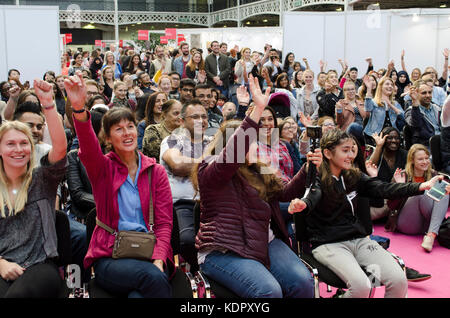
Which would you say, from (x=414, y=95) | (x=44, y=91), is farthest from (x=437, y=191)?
(x=414, y=95)

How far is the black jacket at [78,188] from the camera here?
3451mm

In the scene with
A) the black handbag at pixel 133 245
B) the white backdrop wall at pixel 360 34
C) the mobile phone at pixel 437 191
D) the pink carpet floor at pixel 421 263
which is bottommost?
the pink carpet floor at pixel 421 263

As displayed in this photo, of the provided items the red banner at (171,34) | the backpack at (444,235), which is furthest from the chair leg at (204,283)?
the red banner at (171,34)

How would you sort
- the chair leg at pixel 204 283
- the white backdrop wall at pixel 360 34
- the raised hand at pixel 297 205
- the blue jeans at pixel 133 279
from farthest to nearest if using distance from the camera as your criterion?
the white backdrop wall at pixel 360 34, the raised hand at pixel 297 205, the chair leg at pixel 204 283, the blue jeans at pixel 133 279

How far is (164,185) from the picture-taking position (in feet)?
8.68

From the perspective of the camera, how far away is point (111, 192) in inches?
98.7

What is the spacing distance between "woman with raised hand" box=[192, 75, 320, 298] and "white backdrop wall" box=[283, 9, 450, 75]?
30.2 ft

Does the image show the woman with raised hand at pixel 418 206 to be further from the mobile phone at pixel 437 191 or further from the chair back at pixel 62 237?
the chair back at pixel 62 237

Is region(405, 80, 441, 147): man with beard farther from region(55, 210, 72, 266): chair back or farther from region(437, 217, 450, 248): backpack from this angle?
region(55, 210, 72, 266): chair back

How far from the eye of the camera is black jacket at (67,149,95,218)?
3.45 m

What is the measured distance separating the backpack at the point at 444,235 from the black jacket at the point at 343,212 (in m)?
1.72

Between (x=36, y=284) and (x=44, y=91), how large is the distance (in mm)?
909

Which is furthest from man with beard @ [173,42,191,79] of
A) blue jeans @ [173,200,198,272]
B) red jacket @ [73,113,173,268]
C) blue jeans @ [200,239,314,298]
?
blue jeans @ [200,239,314,298]
